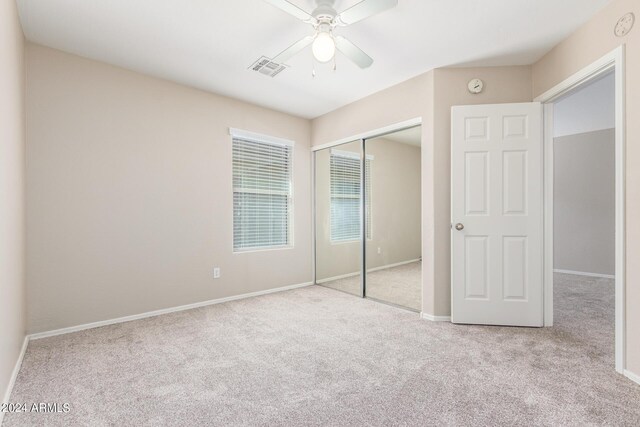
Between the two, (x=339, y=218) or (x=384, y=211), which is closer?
(x=384, y=211)

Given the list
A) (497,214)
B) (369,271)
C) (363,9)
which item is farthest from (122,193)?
(497,214)

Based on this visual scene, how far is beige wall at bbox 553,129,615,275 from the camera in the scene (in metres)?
4.95

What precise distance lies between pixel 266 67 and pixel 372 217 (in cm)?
216

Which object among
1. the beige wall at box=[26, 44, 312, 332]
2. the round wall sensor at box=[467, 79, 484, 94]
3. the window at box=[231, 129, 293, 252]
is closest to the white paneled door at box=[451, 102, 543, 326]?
the round wall sensor at box=[467, 79, 484, 94]

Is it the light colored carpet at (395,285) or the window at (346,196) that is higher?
the window at (346,196)

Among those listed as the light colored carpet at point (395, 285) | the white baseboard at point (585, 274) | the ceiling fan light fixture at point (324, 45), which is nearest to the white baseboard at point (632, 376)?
the light colored carpet at point (395, 285)

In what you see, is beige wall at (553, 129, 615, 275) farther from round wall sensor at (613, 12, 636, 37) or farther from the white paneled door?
round wall sensor at (613, 12, 636, 37)

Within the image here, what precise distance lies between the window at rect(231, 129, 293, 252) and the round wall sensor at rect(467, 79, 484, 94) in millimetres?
2367

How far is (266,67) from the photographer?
298 centimetres

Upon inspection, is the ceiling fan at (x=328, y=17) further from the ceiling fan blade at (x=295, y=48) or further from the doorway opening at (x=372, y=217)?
the doorway opening at (x=372, y=217)

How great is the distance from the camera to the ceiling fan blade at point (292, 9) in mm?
1826

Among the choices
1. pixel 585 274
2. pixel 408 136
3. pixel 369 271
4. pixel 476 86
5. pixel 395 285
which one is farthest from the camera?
pixel 585 274

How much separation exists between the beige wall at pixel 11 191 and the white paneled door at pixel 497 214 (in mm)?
3301

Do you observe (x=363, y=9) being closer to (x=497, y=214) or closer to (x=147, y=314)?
(x=497, y=214)
